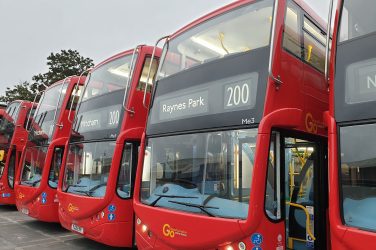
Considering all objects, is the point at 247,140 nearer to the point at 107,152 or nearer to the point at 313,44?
the point at 313,44

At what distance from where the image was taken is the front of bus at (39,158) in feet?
30.7

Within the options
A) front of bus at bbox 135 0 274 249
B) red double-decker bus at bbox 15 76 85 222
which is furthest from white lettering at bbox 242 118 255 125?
red double-decker bus at bbox 15 76 85 222

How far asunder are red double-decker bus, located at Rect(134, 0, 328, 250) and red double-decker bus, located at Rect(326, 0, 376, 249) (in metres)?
0.72

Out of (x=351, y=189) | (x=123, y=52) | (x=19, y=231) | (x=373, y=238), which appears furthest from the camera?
(x=19, y=231)

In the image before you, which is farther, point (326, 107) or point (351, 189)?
point (326, 107)

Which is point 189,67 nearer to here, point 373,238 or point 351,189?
point 351,189

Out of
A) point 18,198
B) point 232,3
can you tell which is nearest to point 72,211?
point 18,198

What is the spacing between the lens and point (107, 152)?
7004mm

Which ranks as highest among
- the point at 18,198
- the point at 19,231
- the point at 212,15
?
the point at 212,15

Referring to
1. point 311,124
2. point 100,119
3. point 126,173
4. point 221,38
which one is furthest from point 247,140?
point 100,119

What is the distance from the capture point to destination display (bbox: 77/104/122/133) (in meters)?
7.12

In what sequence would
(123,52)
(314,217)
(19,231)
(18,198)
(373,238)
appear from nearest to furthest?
(373,238) → (314,217) → (123,52) → (19,231) → (18,198)

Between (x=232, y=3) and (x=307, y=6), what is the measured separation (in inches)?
42.8

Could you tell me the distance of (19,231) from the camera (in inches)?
375
